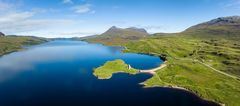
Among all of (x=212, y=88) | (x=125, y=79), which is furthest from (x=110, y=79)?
(x=212, y=88)

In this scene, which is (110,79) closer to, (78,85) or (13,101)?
(78,85)

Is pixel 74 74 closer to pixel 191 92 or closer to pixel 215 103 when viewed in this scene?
pixel 191 92

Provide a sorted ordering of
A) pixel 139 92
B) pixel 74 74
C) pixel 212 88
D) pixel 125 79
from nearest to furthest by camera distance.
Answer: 1. pixel 139 92
2. pixel 212 88
3. pixel 125 79
4. pixel 74 74

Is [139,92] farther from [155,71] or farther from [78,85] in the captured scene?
[155,71]

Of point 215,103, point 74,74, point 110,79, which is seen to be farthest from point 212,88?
point 74,74

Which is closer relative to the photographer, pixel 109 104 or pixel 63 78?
pixel 109 104

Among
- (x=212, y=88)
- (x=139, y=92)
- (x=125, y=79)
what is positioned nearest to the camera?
(x=139, y=92)

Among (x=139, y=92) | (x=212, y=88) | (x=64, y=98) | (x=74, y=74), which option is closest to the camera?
(x=64, y=98)

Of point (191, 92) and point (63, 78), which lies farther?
point (63, 78)

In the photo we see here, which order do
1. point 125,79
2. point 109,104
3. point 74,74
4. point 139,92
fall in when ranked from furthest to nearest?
point 74,74 < point 125,79 < point 139,92 < point 109,104
